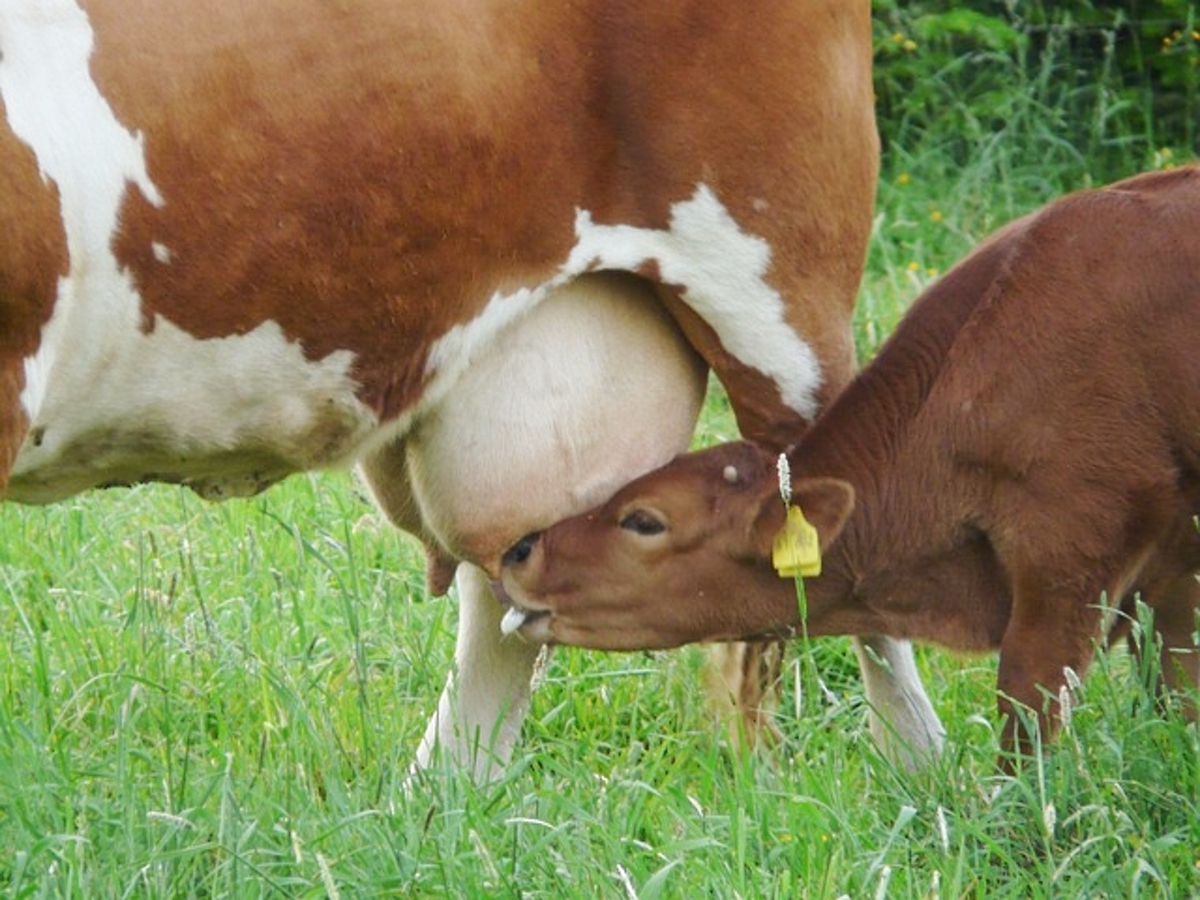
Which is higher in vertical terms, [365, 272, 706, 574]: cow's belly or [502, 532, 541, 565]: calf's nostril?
[365, 272, 706, 574]: cow's belly

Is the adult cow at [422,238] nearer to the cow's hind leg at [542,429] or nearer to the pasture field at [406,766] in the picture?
the cow's hind leg at [542,429]

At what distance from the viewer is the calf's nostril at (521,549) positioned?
4.46 m

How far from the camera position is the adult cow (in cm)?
361

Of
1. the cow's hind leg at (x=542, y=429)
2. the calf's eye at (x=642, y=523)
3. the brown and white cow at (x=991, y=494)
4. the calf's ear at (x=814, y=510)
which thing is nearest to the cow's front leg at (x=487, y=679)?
the cow's hind leg at (x=542, y=429)

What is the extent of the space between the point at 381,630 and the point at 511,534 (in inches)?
31.0

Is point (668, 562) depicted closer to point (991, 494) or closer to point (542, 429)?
point (542, 429)

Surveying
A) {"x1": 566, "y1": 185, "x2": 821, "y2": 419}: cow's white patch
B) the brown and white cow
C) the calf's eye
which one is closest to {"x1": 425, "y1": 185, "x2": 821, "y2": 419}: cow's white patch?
{"x1": 566, "y1": 185, "x2": 821, "y2": 419}: cow's white patch

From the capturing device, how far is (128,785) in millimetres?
3746

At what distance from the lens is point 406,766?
172 inches

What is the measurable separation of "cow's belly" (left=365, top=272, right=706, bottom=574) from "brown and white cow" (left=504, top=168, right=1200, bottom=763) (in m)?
0.07

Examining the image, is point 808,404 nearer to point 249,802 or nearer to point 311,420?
point 311,420

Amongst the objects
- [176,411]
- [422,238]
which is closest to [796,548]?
[422,238]

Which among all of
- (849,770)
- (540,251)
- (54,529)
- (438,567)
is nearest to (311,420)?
(540,251)

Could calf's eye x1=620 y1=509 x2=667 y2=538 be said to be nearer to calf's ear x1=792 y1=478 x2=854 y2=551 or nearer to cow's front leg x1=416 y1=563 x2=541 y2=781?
calf's ear x1=792 y1=478 x2=854 y2=551
